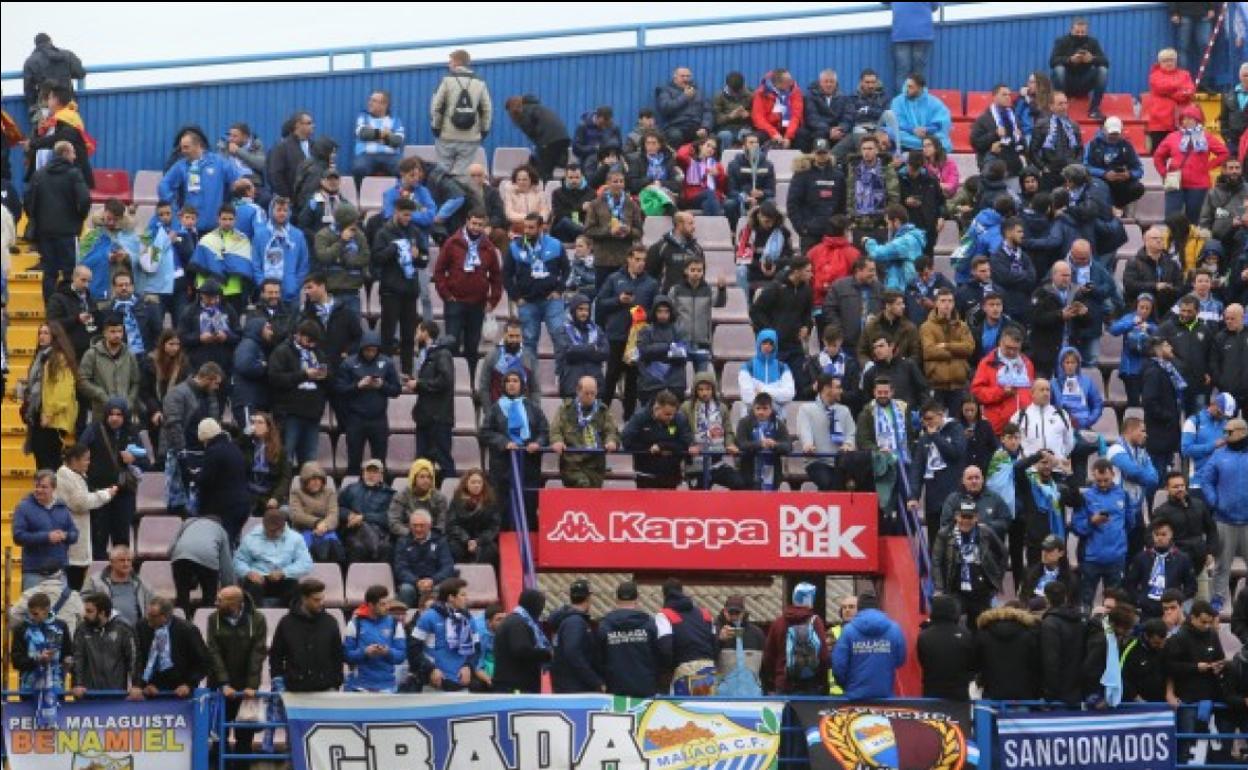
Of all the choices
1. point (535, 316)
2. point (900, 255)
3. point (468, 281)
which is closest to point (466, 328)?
point (468, 281)

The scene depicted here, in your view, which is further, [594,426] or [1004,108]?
[1004,108]

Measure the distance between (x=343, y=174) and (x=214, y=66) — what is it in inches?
88.4

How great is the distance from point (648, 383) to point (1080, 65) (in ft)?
29.8

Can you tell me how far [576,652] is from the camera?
2833cm

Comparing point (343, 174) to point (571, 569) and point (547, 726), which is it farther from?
point (547, 726)

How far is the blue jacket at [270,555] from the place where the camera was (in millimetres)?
30062

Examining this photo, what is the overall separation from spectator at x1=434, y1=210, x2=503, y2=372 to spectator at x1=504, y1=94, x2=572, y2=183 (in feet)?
12.3

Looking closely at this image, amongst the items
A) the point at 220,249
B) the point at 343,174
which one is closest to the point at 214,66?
the point at 343,174

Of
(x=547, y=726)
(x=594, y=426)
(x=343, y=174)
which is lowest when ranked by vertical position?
(x=547, y=726)

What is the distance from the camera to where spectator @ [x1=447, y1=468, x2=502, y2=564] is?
1228 inches

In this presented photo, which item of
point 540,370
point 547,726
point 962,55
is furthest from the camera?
point 962,55

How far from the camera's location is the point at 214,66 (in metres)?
40.4

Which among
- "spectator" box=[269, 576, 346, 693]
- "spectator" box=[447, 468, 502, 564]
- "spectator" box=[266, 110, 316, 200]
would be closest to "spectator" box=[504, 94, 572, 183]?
"spectator" box=[266, 110, 316, 200]

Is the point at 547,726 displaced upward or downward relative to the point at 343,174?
downward
